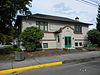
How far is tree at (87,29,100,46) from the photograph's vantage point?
3353cm

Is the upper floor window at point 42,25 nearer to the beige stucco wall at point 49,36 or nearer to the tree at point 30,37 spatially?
the beige stucco wall at point 49,36

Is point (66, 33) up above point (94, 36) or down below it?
above

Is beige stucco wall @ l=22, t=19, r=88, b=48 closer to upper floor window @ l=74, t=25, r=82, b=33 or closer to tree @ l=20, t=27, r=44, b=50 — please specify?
upper floor window @ l=74, t=25, r=82, b=33

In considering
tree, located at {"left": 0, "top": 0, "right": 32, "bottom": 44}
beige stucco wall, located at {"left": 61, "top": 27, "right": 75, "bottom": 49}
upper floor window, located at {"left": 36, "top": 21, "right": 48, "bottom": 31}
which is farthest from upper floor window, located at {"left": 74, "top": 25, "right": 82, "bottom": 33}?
tree, located at {"left": 0, "top": 0, "right": 32, "bottom": 44}

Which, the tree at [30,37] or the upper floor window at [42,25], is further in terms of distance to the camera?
the upper floor window at [42,25]

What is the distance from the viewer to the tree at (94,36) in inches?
1320

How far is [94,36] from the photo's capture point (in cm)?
3378

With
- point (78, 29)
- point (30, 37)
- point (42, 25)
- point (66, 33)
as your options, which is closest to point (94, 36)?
point (78, 29)

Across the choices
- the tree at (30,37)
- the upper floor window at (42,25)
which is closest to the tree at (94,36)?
the upper floor window at (42,25)

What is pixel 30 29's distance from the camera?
25.8 metres

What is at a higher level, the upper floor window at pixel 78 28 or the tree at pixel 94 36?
the upper floor window at pixel 78 28

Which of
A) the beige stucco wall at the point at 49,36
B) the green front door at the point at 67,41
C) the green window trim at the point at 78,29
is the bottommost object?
the green front door at the point at 67,41

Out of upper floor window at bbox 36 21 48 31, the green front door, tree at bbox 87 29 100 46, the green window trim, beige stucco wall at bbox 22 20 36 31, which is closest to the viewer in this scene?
beige stucco wall at bbox 22 20 36 31

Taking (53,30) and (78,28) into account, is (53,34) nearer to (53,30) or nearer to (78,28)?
(53,30)
